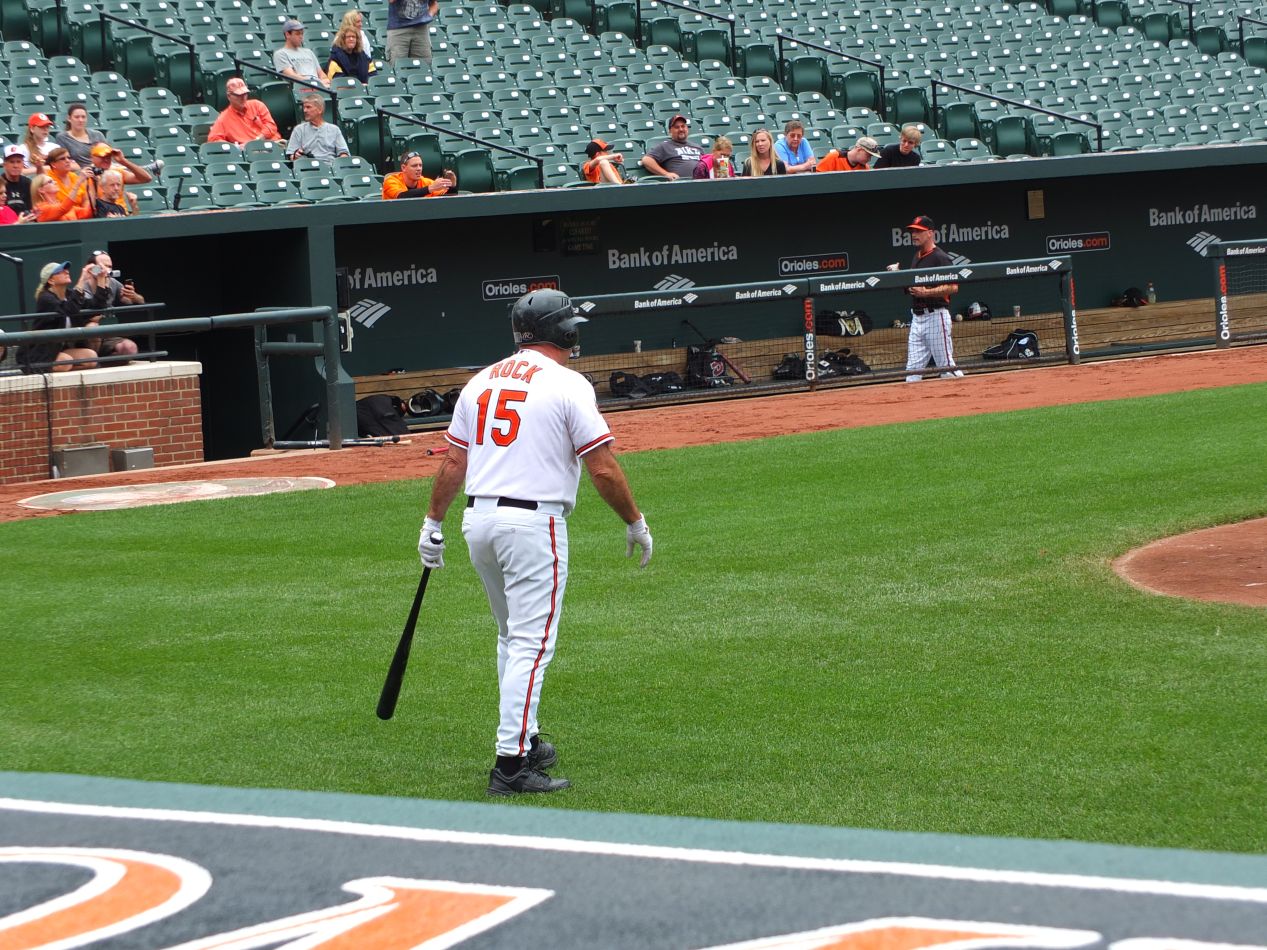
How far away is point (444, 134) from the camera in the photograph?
20.8 meters

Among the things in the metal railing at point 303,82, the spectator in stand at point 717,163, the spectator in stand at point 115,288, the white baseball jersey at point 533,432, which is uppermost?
the metal railing at point 303,82

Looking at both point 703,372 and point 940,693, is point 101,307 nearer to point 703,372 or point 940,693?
point 703,372

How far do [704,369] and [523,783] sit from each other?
13906mm

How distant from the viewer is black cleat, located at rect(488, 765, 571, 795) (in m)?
5.71

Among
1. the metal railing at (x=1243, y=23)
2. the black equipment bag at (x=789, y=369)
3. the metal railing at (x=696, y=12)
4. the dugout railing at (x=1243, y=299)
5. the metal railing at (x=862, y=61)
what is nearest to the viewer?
the black equipment bag at (x=789, y=369)

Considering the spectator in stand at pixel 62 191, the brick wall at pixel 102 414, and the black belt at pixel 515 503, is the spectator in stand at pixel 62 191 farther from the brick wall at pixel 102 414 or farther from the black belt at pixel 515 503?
the black belt at pixel 515 503

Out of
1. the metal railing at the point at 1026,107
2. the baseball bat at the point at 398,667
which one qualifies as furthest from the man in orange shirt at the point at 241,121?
the baseball bat at the point at 398,667

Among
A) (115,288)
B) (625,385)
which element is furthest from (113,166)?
(625,385)

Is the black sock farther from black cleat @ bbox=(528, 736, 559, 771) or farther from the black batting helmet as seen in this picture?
the black batting helmet

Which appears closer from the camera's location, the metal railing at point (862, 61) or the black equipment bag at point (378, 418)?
the black equipment bag at point (378, 418)

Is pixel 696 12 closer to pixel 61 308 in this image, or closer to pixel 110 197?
pixel 110 197

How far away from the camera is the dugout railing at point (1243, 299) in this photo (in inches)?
848

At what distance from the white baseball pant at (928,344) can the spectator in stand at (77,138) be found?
9097mm

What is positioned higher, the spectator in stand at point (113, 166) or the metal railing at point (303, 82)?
the metal railing at point (303, 82)
